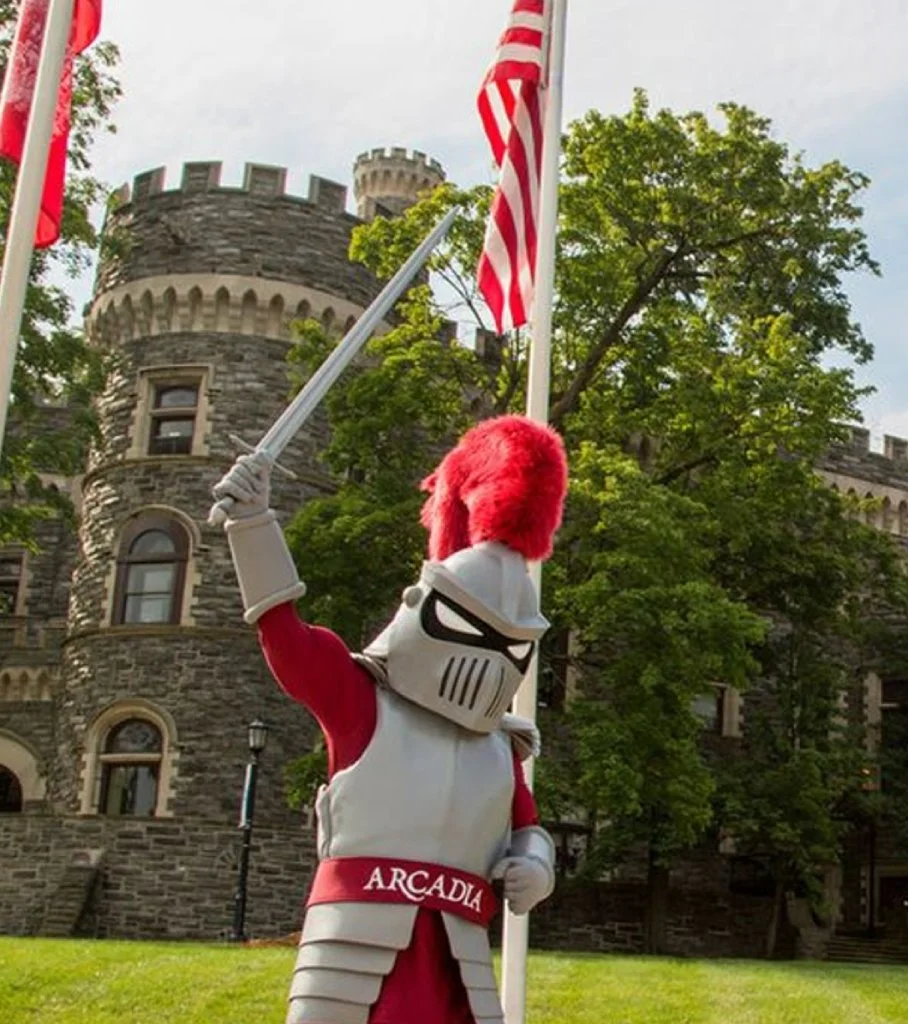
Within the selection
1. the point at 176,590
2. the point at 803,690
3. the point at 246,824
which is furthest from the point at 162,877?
the point at 803,690

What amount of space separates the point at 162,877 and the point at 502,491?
55.9 feet

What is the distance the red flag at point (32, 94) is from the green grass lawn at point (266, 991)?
5.77 metres

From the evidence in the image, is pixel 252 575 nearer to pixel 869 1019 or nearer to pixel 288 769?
pixel 869 1019

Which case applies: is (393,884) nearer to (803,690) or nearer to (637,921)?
(637,921)

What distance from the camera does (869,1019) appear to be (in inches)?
481

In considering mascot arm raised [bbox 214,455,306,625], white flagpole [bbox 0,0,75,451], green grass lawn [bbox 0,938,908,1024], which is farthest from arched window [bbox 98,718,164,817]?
mascot arm raised [bbox 214,455,306,625]

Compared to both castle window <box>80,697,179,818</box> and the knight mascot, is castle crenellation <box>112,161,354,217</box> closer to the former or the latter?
castle window <box>80,697,179,818</box>

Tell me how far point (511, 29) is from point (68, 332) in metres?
11.3

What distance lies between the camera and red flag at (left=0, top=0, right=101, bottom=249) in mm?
8258

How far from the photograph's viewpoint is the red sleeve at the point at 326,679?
481cm

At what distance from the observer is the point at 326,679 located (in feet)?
16.1

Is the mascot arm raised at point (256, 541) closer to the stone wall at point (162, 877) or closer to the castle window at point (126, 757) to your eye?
the stone wall at point (162, 877)

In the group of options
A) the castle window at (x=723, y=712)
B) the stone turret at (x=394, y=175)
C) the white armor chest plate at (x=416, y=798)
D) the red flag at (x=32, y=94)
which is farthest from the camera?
the stone turret at (x=394, y=175)

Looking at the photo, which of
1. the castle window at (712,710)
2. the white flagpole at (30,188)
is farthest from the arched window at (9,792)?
the white flagpole at (30,188)
